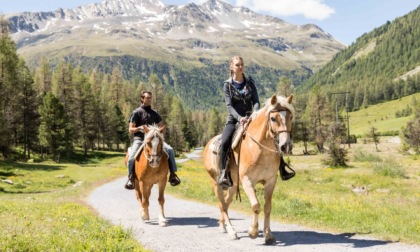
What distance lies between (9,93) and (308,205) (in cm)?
5427

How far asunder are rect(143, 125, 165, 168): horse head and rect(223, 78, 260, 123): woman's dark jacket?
11.3 ft

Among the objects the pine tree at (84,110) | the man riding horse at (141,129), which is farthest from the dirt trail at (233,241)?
the pine tree at (84,110)

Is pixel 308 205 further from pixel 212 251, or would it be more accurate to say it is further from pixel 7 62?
pixel 7 62

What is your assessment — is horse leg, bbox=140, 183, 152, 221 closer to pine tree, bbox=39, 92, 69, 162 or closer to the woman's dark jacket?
the woman's dark jacket

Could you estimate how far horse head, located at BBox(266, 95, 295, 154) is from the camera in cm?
809

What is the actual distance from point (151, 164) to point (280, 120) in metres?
6.01

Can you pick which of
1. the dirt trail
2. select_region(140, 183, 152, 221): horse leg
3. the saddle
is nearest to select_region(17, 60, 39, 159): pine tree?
select_region(140, 183, 152, 221): horse leg

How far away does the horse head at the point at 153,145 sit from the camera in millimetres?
12719

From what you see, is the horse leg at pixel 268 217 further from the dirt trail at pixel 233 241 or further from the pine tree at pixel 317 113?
the pine tree at pixel 317 113

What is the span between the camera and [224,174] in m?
10.2

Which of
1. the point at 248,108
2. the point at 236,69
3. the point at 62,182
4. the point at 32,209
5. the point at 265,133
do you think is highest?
the point at 236,69

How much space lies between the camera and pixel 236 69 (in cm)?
1037

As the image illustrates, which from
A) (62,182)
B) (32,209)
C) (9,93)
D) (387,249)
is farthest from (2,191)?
(387,249)

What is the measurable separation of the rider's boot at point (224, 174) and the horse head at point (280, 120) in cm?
209
